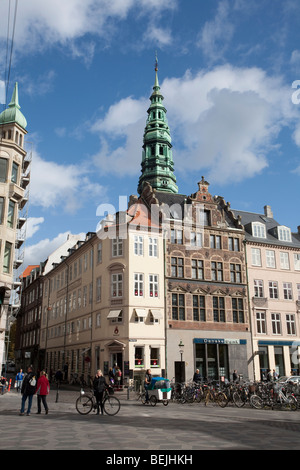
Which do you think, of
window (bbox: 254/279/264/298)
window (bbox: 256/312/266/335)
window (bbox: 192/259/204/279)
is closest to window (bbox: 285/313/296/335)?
window (bbox: 256/312/266/335)

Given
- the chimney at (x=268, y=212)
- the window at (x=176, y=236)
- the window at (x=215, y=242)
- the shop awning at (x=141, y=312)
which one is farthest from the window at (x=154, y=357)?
the chimney at (x=268, y=212)

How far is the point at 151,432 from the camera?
12633 millimetres

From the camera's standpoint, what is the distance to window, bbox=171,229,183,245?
1572 inches

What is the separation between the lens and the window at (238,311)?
134ft

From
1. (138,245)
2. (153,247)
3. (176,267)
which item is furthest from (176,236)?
(138,245)

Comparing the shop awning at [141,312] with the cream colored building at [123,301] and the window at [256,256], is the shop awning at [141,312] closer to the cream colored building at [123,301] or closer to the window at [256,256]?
the cream colored building at [123,301]

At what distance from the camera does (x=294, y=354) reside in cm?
4291

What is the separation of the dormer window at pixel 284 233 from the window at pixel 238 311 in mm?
9481

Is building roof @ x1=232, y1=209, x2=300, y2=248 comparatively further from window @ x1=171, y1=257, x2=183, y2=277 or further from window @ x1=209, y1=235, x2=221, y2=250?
window @ x1=171, y1=257, x2=183, y2=277

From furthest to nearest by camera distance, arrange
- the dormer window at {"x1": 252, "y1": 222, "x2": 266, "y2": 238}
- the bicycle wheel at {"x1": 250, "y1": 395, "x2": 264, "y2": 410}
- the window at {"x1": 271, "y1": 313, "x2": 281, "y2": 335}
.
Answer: the dormer window at {"x1": 252, "y1": 222, "x2": 266, "y2": 238}
the window at {"x1": 271, "y1": 313, "x2": 281, "y2": 335}
the bicycle wheel at {"x1": 250, "y1": 395, "x2": 264, "y2": 410}

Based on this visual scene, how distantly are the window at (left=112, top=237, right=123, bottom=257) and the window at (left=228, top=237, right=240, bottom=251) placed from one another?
11354 millimetres

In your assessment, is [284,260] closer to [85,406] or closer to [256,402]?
[256,402]
